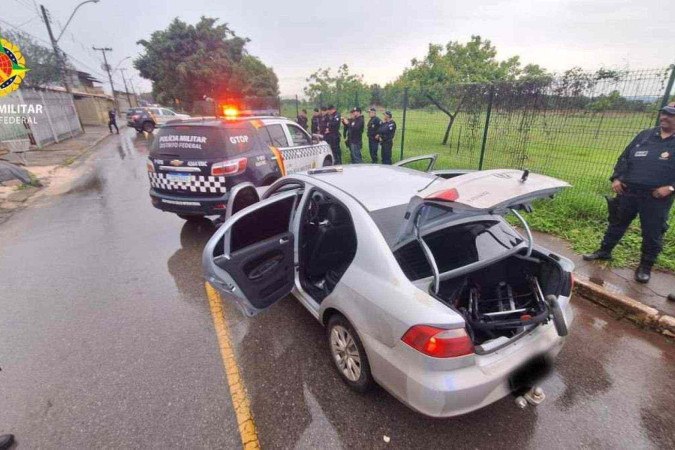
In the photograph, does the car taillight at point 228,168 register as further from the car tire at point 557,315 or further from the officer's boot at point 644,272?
the officer's boot at point 644,272

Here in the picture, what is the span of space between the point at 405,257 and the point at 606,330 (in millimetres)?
2316

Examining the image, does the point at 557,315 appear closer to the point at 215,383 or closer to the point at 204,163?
the point at 215,383

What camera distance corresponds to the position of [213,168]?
15.0 ft

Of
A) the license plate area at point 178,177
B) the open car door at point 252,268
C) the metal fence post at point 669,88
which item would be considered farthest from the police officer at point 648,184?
the license plate area at point 178,177

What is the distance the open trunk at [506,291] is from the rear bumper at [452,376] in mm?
133

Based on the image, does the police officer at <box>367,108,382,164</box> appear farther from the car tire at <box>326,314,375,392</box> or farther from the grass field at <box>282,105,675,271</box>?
the car tire at <box>326,314,375,392</box>

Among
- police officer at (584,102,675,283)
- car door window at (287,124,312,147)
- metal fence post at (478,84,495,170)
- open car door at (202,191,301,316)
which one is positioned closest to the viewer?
open car door at (202,191,301,316)

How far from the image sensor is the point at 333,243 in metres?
2.81

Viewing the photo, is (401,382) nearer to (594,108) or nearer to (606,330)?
(606,330)

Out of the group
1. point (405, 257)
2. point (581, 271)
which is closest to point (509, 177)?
point (405, 257)

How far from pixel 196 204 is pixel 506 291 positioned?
4.06 meters

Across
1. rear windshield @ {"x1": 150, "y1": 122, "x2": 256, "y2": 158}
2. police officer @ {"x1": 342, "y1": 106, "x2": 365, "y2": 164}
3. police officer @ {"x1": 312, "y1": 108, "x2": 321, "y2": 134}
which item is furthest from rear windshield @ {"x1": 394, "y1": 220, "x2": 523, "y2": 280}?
police officer @ {"x1": 312, "y1": 108, "x2": 321, "y2": 134}

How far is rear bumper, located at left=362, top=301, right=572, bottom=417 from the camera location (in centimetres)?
169

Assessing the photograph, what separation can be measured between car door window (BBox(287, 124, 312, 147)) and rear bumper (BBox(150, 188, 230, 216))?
204 cm
